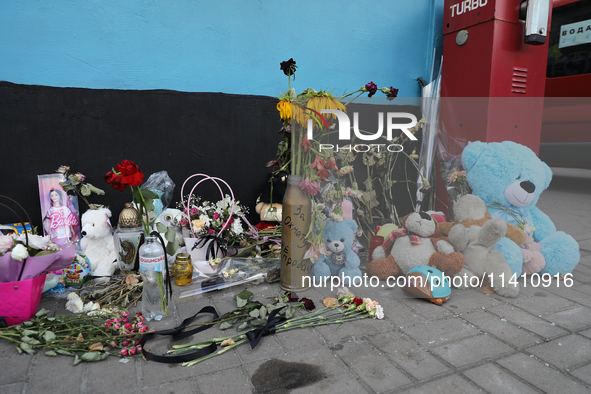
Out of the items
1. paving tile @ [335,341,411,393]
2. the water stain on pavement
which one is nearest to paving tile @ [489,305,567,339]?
paving tile @ [335,341,411,393]

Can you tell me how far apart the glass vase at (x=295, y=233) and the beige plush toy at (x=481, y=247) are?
1.01 metres

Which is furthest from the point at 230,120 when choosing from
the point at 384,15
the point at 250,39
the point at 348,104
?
the point at 384,15

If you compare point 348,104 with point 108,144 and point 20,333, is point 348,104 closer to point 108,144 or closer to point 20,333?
point 108,144

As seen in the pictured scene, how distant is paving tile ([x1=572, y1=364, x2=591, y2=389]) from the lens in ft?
5.08

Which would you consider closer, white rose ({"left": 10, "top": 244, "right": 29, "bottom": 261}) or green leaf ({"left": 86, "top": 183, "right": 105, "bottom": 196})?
white rose ({"left": 10, "top": 244, "right": 29, "bottom": 261})

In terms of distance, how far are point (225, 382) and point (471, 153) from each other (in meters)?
2.35

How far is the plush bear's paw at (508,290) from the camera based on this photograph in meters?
2.34

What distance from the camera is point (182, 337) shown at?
184cm

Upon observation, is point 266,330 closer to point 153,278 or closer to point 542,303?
point 153,278

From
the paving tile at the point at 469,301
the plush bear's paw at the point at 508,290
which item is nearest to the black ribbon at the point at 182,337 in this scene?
the paving tile at the point at 469,301

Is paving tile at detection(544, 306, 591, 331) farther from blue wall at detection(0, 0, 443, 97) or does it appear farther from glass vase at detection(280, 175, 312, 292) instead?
blue wall at detection(0, 0, 443, 97)

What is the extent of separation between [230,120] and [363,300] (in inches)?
80.9

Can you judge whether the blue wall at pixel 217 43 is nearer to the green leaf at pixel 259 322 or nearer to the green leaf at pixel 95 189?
the green leaf at pixel 95 189

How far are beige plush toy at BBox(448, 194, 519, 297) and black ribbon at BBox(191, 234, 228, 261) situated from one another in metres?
1.62
